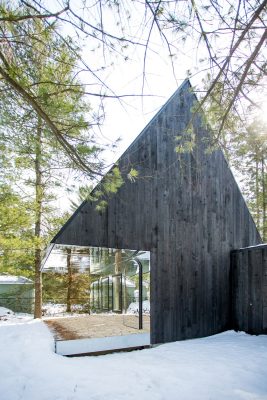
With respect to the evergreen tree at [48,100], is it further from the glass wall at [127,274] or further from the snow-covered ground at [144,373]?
the glass wall at [127,274]

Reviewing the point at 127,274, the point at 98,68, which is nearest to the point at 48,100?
the point at 98,68

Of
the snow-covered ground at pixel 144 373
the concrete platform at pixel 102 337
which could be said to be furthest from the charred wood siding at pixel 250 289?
the concrete platform at pixel 102 337

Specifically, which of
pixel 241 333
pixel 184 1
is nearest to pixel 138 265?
pixel 241 333

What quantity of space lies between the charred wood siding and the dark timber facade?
25 centimetres

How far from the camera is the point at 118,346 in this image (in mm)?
6676

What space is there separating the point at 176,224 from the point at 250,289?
2.32m

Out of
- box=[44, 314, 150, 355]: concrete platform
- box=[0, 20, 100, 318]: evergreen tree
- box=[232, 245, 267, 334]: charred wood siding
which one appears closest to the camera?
box=[0, 20, 100, 318]: evergreen tree

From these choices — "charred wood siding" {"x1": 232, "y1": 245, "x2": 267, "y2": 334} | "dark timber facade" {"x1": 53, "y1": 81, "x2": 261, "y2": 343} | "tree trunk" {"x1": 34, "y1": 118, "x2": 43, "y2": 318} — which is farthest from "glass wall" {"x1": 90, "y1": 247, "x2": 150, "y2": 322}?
"tree trunk" {"x1": 34, "y1": 118, "x2": 43, "y2": 318}

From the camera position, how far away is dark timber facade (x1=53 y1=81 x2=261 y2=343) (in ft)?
23.4

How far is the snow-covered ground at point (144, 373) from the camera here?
4320 millimetres

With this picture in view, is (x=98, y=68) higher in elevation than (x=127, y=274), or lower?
higher

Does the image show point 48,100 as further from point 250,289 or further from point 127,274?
point 250,289

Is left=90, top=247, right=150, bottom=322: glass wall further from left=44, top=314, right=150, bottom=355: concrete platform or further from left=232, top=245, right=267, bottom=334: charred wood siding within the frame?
left=232, top=245, right=267, bottom=334: charred wood siding

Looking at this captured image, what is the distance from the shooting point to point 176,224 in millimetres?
7910
